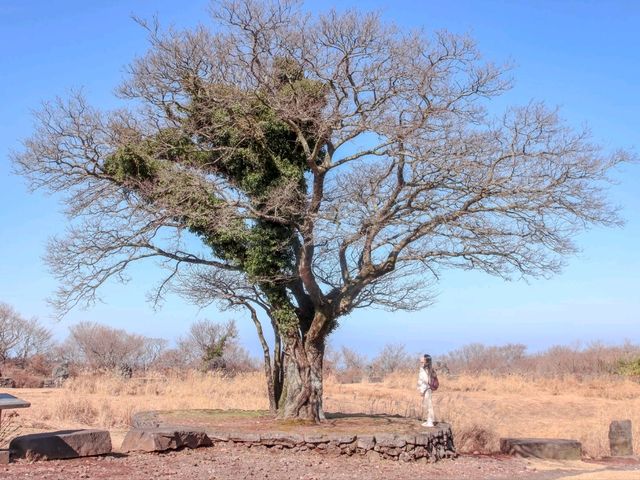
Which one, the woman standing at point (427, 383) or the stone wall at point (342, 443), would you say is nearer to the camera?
the stone wall at point (342, 443)

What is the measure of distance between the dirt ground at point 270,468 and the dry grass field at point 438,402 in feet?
12.2

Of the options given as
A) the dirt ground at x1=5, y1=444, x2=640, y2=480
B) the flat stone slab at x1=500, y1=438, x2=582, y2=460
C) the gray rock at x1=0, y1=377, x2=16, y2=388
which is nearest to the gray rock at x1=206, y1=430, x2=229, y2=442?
the dirt ground at x1=5, y1=444, x2=640, y2=480

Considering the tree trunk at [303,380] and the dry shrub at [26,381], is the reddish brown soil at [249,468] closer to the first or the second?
the tree trunk at [303,380]

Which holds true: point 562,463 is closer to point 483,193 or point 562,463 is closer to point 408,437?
point 408,437

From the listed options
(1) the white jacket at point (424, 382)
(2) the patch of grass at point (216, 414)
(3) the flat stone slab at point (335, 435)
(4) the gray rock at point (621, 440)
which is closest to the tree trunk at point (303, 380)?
(3) the flat stone slab at point (335, 435)

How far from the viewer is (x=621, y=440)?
56.4ft

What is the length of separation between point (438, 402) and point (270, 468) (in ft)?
47.3

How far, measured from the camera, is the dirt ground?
10.7m

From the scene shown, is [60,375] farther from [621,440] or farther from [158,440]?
[621,440]

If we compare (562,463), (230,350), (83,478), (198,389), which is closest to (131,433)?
(83,478)

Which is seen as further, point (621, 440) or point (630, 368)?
point (630, 368)

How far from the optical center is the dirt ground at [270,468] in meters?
10.7

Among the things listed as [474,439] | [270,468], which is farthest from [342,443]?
[474,439]

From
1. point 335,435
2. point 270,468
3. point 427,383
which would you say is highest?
point 427,383
